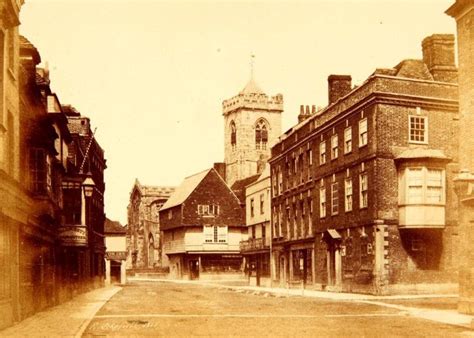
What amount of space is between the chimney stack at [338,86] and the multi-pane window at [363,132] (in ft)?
23.7

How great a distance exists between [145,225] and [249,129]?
21.1 meters

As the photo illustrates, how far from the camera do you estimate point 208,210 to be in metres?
81.8

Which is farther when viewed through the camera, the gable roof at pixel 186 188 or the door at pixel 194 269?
the gable roof at pixel 186 188

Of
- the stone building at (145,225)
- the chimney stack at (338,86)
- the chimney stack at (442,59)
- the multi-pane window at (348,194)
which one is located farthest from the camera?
the stone building at (145,225)

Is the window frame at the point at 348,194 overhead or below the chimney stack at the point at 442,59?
below

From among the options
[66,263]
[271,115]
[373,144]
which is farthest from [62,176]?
[271,115]

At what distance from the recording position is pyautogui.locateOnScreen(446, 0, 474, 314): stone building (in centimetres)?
2161

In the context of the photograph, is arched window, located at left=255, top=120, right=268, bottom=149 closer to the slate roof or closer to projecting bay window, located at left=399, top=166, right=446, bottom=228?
the slate roof

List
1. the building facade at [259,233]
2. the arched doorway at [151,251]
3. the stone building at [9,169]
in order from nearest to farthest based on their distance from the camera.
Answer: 1. the stone building at [9,169]
2. the building facade at [259,233]
3. the arched doorway at [151,251]

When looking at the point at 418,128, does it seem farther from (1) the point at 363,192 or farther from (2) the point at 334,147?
(2) the point at 334,147

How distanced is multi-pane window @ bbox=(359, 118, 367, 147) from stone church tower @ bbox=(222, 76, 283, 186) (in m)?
69.0

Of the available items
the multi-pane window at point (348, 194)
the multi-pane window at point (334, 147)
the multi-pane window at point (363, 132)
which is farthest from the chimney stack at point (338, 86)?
the multi-pane window at point (363, 132)

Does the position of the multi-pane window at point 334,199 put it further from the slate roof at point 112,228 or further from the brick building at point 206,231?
the brick building at point 206,231

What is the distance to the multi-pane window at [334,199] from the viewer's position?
1655 inches
